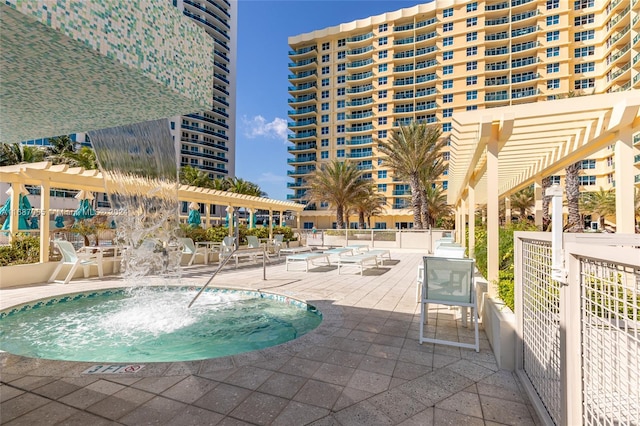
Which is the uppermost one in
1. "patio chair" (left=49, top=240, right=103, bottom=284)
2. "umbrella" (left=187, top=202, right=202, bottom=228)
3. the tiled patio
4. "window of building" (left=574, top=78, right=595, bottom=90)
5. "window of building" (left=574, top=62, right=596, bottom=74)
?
"window of building" (left=574, top=62, right=596, bottom=74)

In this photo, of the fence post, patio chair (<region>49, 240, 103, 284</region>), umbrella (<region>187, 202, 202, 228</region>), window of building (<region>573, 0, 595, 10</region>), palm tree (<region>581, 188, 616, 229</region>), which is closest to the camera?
the fence post

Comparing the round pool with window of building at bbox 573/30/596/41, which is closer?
the round pool

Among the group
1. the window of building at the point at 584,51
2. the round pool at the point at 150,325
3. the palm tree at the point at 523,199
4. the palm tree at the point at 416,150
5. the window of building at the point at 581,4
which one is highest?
the window of building at the point at 581,4

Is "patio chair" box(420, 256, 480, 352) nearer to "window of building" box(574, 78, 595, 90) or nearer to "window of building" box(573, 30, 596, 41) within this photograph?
"window of building" box(574, 78, 595, 90)

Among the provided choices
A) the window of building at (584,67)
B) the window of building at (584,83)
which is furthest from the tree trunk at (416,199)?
the window of building at (584,67)

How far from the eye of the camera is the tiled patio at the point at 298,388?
2430mm

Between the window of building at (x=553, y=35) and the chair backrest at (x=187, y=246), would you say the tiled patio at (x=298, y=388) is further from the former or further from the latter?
the window of building at (x=553, y=35)

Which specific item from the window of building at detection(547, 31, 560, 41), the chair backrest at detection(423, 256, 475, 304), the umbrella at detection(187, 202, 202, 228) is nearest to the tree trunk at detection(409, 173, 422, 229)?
the umbrella at detection(187, 202, 202, 228)

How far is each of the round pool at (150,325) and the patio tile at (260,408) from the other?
1734 mm

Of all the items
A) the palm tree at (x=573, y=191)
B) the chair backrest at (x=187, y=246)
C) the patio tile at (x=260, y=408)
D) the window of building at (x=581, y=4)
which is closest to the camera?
the patio tile at (x=260, y=408)

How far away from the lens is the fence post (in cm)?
181

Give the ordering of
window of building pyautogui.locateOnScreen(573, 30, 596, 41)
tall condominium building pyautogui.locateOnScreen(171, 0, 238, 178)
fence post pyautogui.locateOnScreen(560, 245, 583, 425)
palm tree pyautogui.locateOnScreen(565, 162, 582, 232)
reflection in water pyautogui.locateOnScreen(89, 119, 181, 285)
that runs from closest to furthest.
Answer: fence post pyautogui.locateOnScreen(560, 245, 583, 425) → reflection in water pyautogui.locateOnScreen(89, 119, 181, 285) → palm tree pyautogui.locateOnScreen(565, 162, 582, 232) → window of building pyautogui.locateOnScreen(573, 30, 596, 41) → tall condominium building pyautogui.locateOnScreen(171, 0, 238, 178)

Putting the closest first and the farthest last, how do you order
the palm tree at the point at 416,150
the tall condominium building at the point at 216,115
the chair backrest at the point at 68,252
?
the chair backrest at the point at 68,252 → the palm tree at the point at 416,150 → the tall condominium building at the point at 216,115

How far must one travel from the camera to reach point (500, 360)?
333 cm
